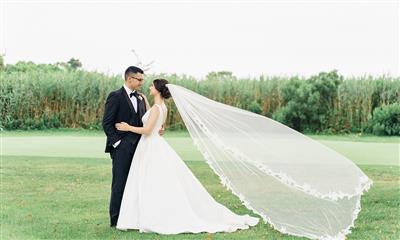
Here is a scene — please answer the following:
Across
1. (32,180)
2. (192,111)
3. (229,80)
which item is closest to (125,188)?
(192,111)

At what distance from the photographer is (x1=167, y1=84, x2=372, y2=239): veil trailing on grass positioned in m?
8.27

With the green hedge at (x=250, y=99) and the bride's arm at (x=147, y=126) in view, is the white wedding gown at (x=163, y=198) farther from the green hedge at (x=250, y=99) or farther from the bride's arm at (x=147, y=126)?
the green hedge at (x=250, y=99)

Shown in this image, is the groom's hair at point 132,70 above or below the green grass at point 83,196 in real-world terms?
above

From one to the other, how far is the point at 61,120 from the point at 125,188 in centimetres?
1713

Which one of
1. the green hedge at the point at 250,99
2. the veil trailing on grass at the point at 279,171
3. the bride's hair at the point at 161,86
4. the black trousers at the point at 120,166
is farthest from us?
the green hedge at the point at 250,99

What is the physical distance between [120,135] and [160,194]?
899 mm

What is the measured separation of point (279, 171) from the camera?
8398 mm

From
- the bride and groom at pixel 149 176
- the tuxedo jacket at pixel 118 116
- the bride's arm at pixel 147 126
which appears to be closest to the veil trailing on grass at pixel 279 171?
the bride and groom at pixel 149 176

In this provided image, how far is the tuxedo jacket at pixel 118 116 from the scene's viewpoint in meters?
8.48

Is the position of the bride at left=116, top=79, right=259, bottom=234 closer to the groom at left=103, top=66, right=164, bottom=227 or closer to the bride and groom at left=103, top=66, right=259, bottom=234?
the bride and groom at left=103, top=66, right=259, bottom=234

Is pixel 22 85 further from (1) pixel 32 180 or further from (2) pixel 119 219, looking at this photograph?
(2) pixel 119 219

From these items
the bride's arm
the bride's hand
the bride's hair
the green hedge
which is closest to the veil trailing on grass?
the bride's hair

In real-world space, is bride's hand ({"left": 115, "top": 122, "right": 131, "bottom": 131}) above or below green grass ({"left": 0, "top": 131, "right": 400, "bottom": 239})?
above

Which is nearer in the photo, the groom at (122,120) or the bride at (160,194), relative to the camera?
the bride at (160,194)
